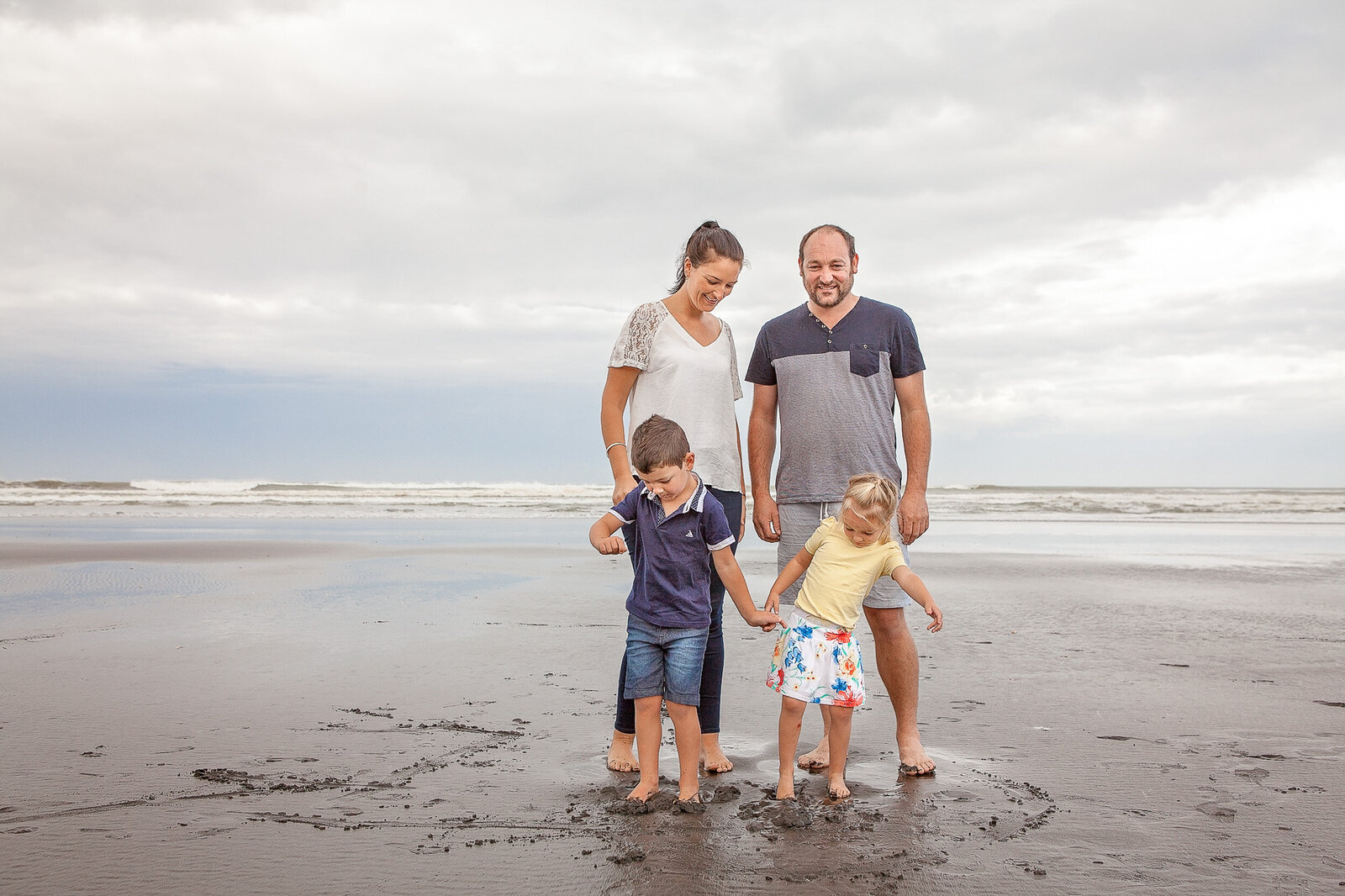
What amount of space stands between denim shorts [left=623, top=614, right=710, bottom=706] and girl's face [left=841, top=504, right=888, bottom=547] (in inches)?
24.7

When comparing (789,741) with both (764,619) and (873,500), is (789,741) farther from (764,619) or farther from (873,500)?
(873,500)

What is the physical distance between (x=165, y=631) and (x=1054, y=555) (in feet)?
34.2

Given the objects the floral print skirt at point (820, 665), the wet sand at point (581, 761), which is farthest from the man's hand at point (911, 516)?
the wet sand at point (581, 761)

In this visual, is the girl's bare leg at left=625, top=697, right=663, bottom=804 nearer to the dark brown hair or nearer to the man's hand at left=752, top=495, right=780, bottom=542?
the man's hand at left=752, top=495, right=780, bottom=542

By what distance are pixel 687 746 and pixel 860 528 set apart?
96 cm

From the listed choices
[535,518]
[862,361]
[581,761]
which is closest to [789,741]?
[581,761]

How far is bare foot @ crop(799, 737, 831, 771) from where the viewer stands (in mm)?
3400

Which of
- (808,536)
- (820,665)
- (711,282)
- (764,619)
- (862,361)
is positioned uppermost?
(711,282)

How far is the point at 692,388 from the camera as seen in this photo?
11.4ft

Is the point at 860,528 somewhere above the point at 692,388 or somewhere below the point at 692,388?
below

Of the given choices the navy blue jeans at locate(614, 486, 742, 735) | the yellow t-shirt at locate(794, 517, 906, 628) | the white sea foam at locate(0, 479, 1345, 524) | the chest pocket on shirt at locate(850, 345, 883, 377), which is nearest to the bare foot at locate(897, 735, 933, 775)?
the yellow t-shirt at locate(794, 517, 906, 628)

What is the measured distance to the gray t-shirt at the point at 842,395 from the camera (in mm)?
3605

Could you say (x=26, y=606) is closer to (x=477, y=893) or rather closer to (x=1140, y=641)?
(x=477, y=893)

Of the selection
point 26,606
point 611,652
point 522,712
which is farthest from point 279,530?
point 522,712
